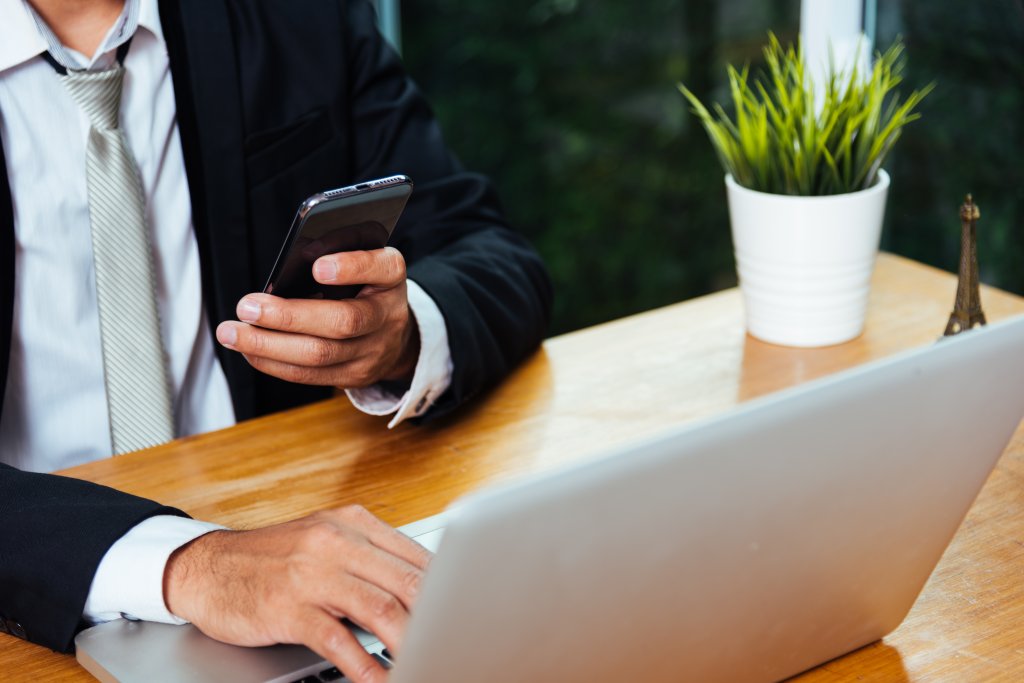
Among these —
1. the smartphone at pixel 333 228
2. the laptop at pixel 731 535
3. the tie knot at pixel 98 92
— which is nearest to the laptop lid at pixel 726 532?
the laptop at pixel 731 535

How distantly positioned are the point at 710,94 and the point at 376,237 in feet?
6.82

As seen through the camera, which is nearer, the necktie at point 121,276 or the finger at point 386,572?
Answer: the finger at point 386,572

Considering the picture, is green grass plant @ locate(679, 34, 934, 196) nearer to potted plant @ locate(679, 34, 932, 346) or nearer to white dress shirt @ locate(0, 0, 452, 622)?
potted plant @ locate(679, 34, 932, 346)

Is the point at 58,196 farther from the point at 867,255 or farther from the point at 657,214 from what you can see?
the point at 657,214

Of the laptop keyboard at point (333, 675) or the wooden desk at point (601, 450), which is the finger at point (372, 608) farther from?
the wooden desk at point (601, 450)

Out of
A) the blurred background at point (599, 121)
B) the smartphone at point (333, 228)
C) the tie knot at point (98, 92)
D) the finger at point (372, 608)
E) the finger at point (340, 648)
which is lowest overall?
the blurred background at point (599, 121)

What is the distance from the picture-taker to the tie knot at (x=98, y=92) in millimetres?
1362

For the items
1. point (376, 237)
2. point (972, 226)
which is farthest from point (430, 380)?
point (972, 226)

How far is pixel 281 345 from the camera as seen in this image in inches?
43.8

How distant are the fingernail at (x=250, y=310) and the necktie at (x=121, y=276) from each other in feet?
1.09

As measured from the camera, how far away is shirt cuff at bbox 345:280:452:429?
1234 millimetres

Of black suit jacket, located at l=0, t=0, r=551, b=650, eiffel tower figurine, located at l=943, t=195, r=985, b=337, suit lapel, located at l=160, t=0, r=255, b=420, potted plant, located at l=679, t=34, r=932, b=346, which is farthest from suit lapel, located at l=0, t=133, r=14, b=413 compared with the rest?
eiffel tower figurine, located at l=943, t=195, r=985, b=337

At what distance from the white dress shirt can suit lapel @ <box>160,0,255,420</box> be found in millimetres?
22

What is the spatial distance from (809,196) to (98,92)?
0.82 meters
